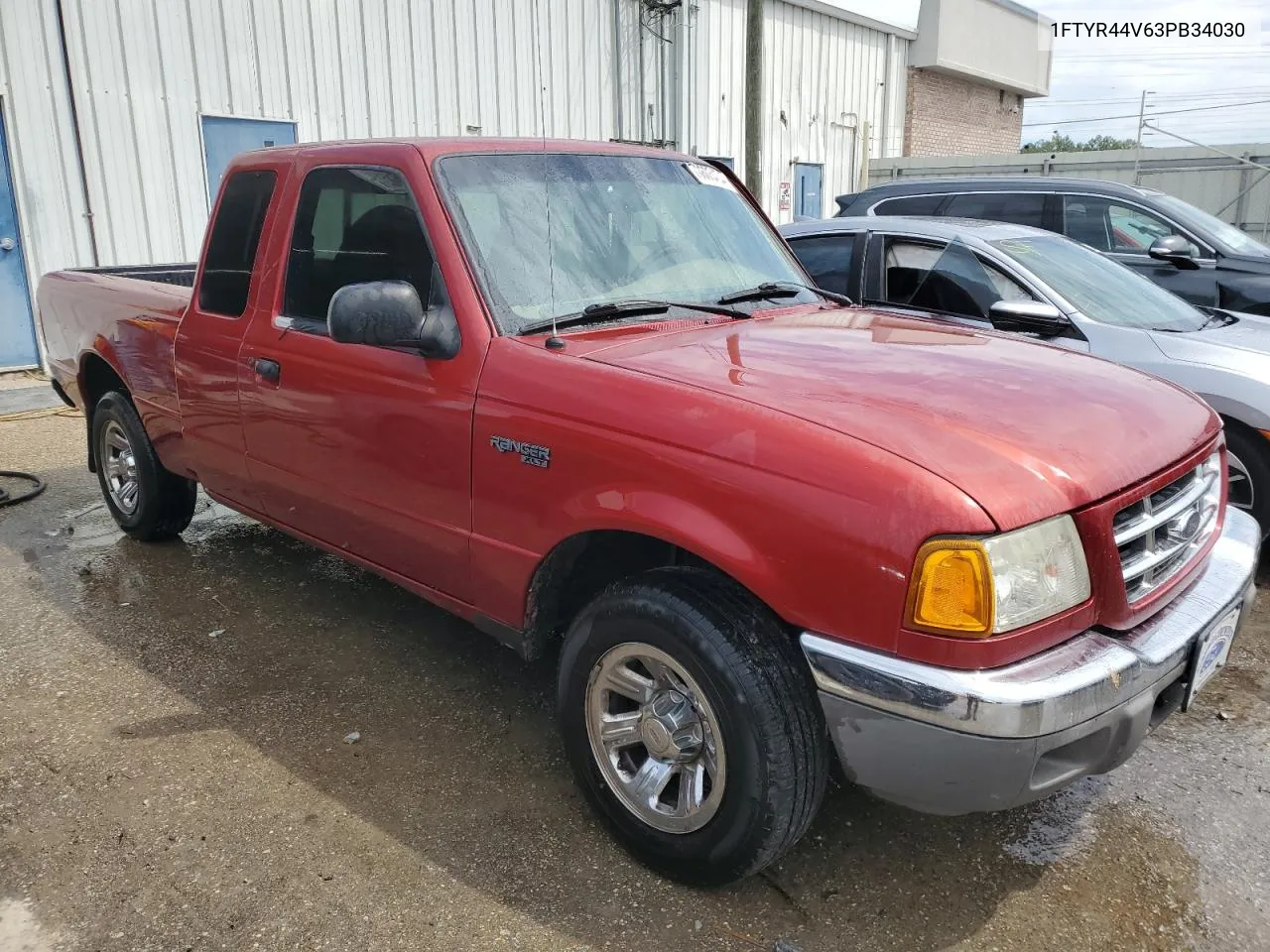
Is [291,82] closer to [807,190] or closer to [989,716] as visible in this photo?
[989,716]

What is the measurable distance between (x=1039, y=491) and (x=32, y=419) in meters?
8.66

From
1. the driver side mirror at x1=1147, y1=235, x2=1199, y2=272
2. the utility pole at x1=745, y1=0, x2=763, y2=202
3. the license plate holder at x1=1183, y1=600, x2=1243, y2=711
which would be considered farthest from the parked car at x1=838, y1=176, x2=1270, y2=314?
the utility pole at x1=745, y1=0, x2=763, y2=202

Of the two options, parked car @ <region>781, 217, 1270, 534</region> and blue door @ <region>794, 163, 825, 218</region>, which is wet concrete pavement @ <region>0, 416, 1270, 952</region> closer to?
parked car @ <region>781, 217, 1270, 534</region>

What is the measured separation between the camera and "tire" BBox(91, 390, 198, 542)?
4883 mm

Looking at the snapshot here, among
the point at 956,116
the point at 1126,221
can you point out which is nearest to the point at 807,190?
the point at 956,116

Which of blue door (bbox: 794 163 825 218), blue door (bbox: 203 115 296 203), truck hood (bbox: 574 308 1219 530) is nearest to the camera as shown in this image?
truck hood (bbox: 574 308 1219 530)

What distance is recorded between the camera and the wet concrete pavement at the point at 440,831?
2.45m

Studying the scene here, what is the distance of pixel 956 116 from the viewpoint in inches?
901

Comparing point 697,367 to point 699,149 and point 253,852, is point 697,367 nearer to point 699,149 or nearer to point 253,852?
point 253,852

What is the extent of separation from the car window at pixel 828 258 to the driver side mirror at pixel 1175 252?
8.87 ft

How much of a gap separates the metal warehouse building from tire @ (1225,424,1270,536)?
8.73 m

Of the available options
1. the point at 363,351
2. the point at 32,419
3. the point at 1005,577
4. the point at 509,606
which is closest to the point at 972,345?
the point at 1005,577

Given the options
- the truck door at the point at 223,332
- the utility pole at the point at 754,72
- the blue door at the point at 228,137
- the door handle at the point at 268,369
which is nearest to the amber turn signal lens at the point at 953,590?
the door handle at the point at 268,369

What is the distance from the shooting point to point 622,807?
267 centimetres
